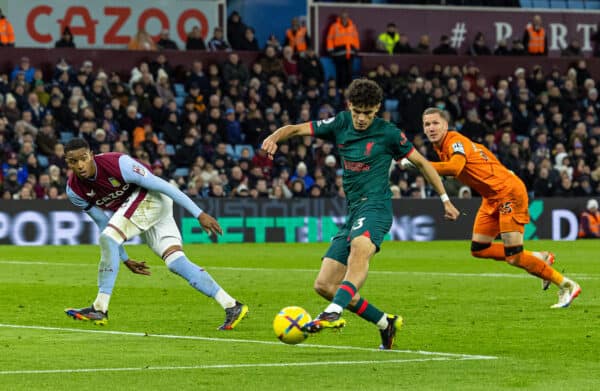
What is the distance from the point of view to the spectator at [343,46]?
123ft

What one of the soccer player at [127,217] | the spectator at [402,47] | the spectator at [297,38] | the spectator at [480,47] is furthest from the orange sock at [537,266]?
the spectator at [480,47]

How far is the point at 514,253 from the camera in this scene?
15453mm

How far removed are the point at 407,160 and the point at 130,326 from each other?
3.52 metres

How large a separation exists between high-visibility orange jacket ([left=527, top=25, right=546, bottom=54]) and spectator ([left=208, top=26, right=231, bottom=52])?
9804 millimetres

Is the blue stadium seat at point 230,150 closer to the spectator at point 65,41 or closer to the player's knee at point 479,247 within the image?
the spectator at point 65,41

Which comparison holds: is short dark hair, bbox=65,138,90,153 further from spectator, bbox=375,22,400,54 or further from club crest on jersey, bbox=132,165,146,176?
spectator, bbox=375,22,400,54

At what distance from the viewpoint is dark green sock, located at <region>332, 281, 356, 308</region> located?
10.0 metres

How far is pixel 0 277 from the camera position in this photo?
66.4 feet

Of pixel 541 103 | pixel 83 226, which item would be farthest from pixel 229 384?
pixel 541 103

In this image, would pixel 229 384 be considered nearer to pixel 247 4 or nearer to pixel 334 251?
pixel 334 251

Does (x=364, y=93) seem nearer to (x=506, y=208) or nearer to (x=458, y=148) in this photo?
(x=458, y=148)

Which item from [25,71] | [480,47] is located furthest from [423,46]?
[25,71]

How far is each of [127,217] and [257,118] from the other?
2152 cm

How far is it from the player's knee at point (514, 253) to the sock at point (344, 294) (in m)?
5.61
